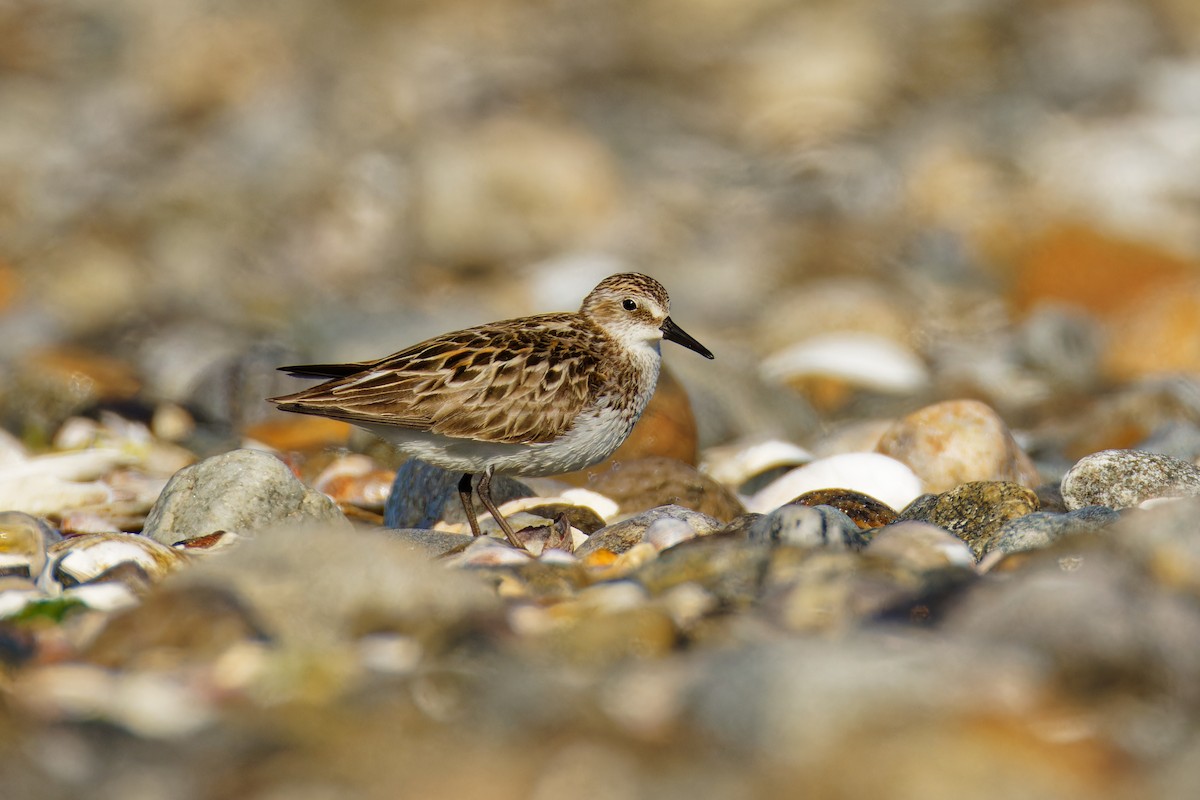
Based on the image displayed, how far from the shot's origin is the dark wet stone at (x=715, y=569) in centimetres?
497

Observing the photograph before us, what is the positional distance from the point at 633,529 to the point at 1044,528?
171 centimetres

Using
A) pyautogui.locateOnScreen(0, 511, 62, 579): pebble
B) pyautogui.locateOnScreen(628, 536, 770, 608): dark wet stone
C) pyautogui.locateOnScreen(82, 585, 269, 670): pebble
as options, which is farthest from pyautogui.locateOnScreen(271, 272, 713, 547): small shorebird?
pyautogui.locateOnScreen(82, 585, 269, 670): pebble

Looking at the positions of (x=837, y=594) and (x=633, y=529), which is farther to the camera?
(x=633, y=529)

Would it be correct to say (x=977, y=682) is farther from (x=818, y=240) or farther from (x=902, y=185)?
(x=902, y=185)

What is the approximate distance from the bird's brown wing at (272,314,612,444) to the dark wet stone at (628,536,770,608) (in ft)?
5.01

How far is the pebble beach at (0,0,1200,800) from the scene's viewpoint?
3.91m

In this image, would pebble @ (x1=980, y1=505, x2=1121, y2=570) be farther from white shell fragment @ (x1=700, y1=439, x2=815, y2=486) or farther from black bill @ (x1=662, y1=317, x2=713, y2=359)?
white shell fragment @ (x1=700, y1=439, x2=815, y2=486)

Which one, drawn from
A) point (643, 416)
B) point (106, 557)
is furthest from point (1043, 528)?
point (106, 557)

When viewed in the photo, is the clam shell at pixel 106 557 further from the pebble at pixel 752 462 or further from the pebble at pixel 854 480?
the pebble at pixel 752 462

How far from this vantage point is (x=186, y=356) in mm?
12117

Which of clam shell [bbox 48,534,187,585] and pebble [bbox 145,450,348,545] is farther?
pebble [bbox 145,450,348,545]

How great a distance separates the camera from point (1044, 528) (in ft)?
18.4

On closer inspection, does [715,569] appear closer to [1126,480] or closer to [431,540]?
[431,540]

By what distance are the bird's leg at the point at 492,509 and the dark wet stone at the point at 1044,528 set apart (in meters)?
2.05
